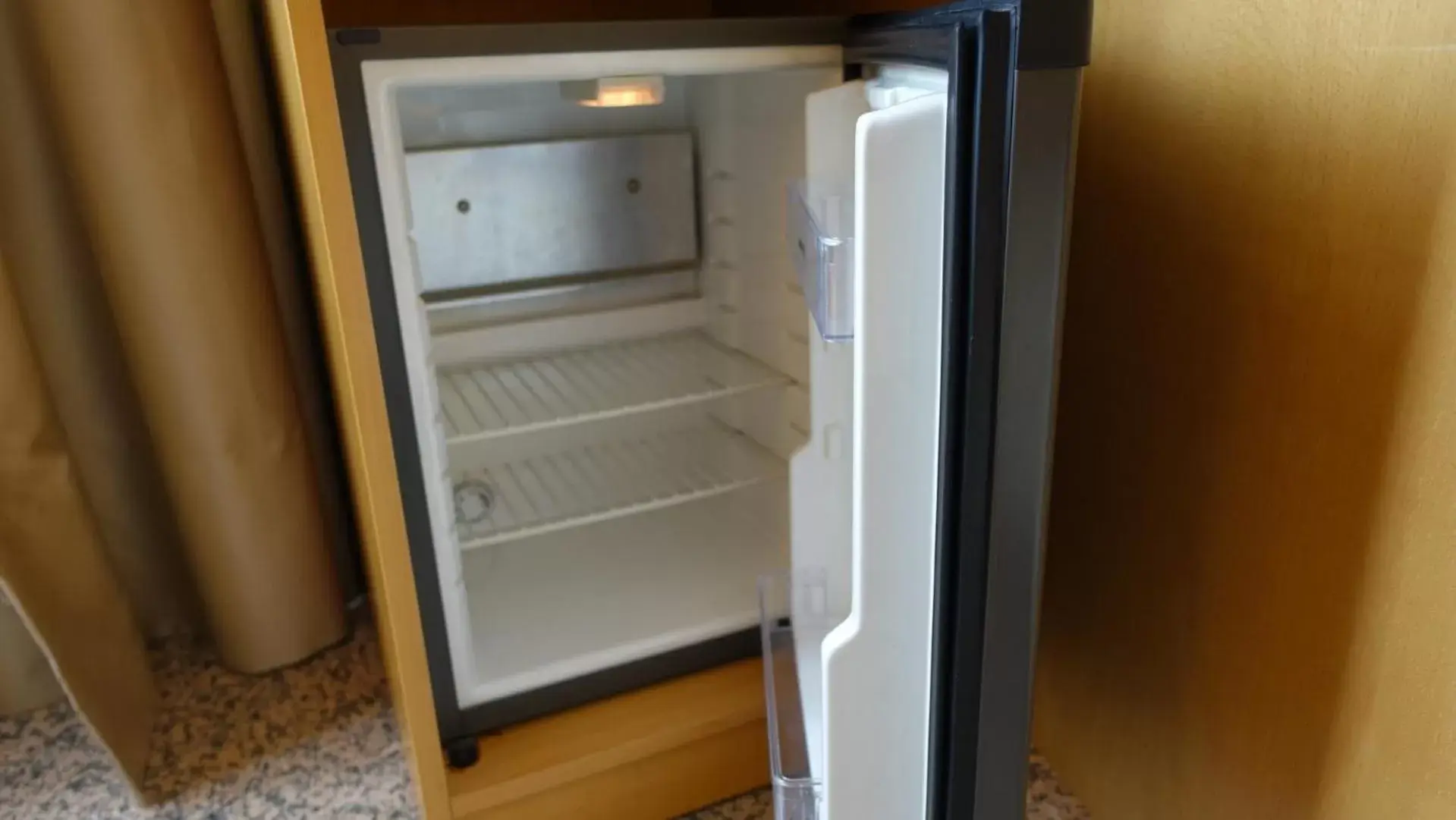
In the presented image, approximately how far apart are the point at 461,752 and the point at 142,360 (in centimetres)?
66

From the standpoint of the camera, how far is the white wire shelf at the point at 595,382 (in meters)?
1.32

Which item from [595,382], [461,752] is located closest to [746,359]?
[595,382]

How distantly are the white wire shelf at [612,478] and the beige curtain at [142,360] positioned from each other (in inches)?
9.9

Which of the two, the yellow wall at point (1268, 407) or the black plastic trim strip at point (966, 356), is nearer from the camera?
the black plastic trim strip at point (966, 356)

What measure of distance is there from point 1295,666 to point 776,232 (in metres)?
0.76

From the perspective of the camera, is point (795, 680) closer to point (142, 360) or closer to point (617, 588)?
point (617, 588)

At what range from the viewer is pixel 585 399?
1.42 m

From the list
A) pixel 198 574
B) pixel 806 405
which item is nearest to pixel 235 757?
pixel 198 574

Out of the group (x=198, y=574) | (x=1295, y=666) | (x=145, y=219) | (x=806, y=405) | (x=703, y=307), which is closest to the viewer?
(x=1295, y=666)

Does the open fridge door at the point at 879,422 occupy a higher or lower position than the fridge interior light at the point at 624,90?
lower

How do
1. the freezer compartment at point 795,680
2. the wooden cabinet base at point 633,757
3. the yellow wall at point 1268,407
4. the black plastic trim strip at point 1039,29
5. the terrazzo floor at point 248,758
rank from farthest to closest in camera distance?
the terrazzo floor at point 248,758 < the wooden cabinet base at point 633,757 < the freezer compartment at point 795,680 < the yellow wall at point 1268,407 < the black plastic trim strip at point 1039,29

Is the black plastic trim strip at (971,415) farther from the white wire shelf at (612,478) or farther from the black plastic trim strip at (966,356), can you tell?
the white wire shelf at (612,478)

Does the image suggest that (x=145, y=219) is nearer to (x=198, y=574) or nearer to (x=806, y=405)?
(x=198, y=574)

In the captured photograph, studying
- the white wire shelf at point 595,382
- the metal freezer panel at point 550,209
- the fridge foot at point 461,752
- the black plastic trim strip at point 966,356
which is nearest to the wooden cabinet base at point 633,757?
the fridge foot at point 461,752
